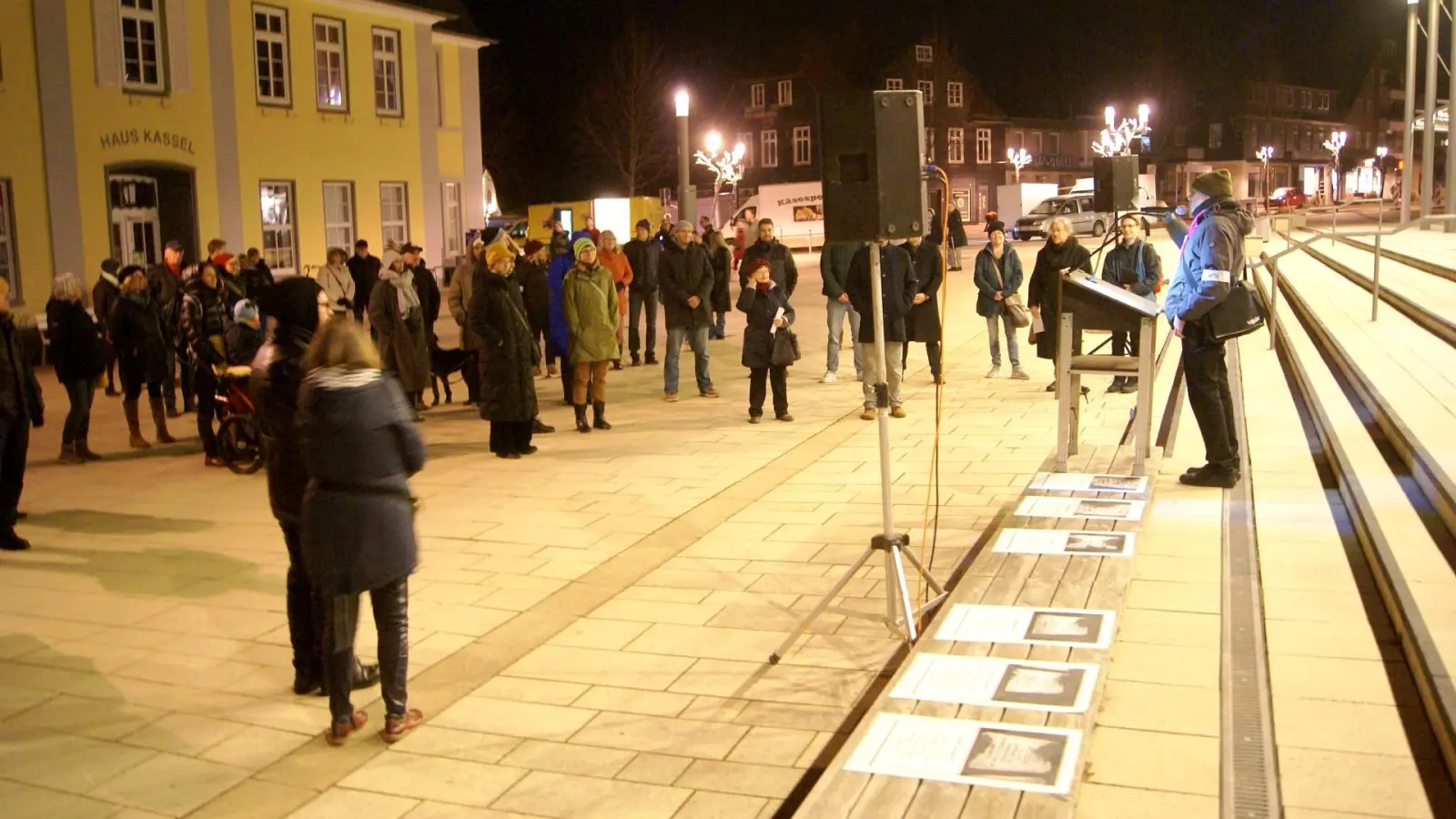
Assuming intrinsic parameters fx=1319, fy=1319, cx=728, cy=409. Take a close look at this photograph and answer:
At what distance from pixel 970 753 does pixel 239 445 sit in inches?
325

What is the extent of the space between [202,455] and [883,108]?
330 inches

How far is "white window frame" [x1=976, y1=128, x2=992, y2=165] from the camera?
68812 mm

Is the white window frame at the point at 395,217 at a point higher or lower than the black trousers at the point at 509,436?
higher

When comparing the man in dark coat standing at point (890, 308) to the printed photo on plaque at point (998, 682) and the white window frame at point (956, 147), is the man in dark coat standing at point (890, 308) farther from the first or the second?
the white window frame at point (956, 147)

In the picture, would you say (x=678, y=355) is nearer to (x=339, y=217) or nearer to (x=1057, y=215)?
(x=339, y=217)

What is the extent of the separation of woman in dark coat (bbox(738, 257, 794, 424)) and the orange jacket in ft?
11.4

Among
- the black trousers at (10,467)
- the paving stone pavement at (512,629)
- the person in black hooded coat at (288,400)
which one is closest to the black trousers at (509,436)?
the paving stone pavement at (512,629)

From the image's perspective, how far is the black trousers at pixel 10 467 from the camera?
834 centimetres

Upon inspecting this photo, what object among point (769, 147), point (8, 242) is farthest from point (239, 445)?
point (769, 147)

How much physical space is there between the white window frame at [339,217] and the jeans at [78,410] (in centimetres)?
1589

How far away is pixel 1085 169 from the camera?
7712 cm

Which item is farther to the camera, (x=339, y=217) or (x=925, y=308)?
(x=339, y=217)

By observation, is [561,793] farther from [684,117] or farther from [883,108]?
[684,117]

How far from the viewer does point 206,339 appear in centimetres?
1126
